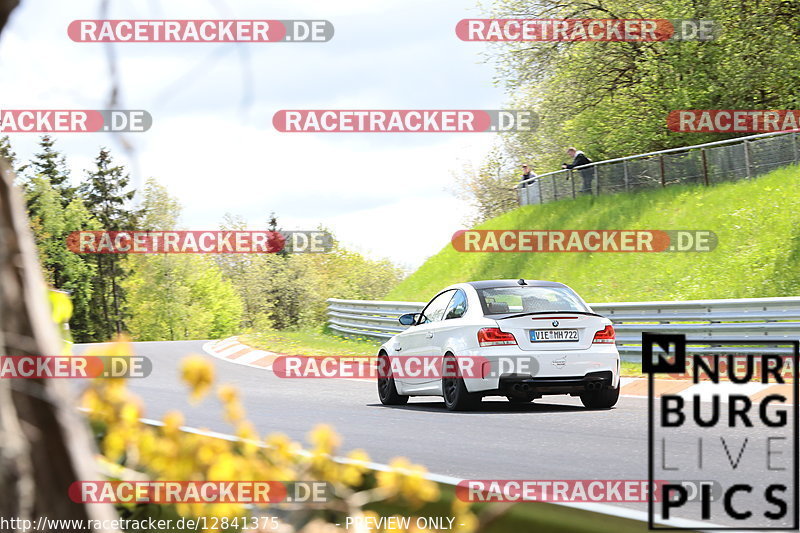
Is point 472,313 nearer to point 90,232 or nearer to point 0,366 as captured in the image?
point 0,366

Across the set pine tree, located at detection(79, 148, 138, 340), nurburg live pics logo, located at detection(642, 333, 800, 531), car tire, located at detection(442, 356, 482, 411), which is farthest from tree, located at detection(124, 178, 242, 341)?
nurburg live pics logo, located at detection(642, 333, 800, 531)

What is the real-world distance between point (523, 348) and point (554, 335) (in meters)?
0.39

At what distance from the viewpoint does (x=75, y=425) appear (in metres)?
2.18

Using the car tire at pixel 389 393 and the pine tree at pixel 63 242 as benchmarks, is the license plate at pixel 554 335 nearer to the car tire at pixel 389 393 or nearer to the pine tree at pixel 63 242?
the car tire at pixel 389 393

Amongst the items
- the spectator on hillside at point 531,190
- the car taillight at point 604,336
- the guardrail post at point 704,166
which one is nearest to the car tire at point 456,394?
the car taillight at point 604,336

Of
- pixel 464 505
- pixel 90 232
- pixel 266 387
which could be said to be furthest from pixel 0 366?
pixel 90 232

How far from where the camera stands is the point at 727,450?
9914 mm

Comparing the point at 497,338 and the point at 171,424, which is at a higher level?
the point at 171,424

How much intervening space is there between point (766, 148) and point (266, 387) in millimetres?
15508

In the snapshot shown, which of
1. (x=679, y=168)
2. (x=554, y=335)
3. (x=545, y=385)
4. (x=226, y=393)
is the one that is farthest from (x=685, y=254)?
(x=226, y=393)

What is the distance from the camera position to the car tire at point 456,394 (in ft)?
41.4

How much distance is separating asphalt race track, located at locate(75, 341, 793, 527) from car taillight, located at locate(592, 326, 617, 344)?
827 millimetres

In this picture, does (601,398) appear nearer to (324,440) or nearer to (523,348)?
(523,348)

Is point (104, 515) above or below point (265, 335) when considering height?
above
